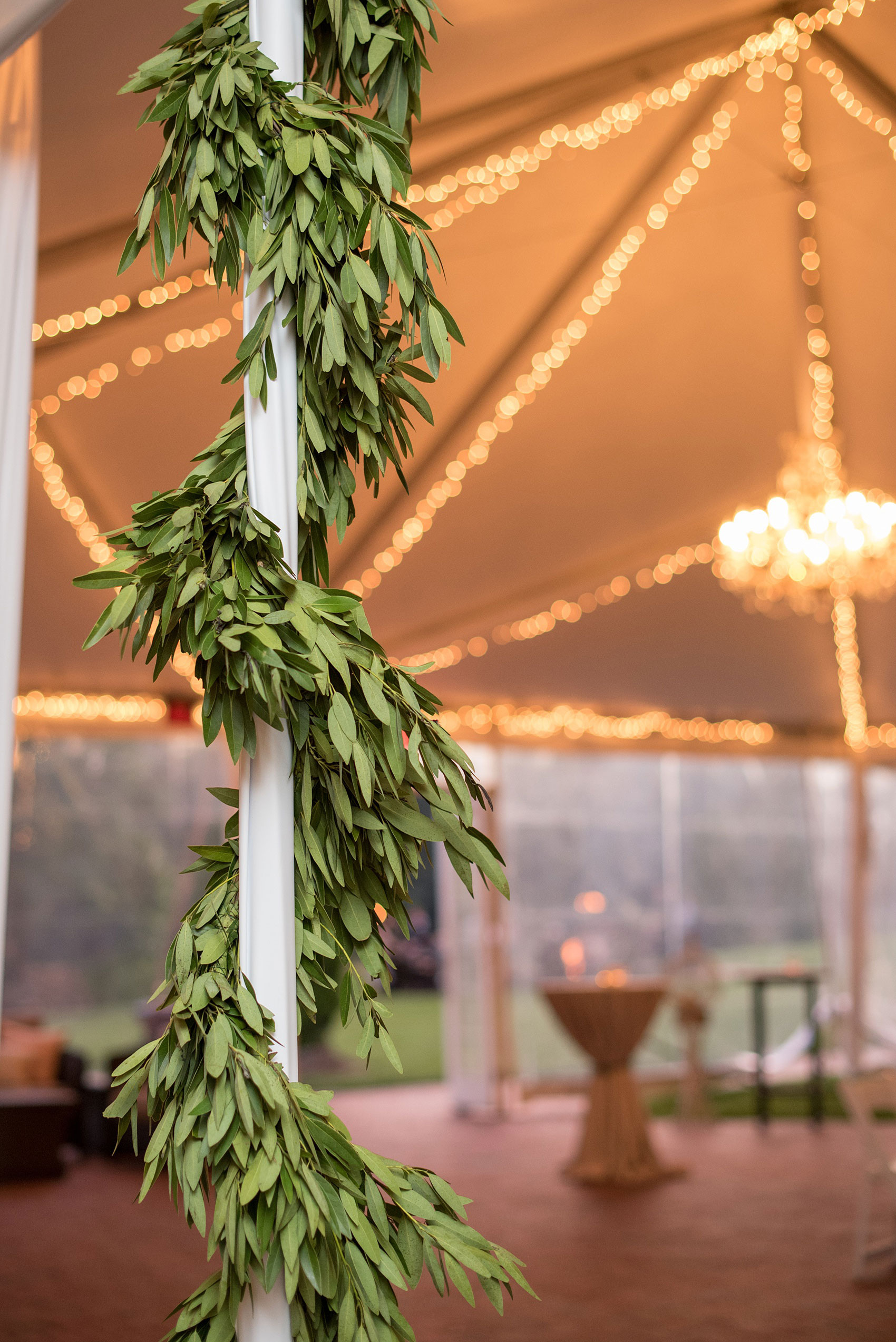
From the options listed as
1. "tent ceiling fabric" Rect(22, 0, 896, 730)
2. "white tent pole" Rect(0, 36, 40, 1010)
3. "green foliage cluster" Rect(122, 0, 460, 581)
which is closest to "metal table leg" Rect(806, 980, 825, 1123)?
"tent ceiling fabric" Rect(22, 0, 896, 730)

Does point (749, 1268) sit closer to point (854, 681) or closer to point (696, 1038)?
point (696, 1038)

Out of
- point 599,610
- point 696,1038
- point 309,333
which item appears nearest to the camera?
point 309,333

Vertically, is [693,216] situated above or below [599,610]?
above

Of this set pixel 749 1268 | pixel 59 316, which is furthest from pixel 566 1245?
pixel 59 316

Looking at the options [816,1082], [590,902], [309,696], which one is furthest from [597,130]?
[590,902]

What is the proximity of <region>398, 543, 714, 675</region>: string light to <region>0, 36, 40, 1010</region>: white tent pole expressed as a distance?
4.46m

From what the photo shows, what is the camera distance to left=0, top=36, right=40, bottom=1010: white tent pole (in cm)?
214

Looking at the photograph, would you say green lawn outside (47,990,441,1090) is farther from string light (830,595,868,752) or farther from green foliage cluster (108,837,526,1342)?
green foliage cluster (108,837,526,1342)

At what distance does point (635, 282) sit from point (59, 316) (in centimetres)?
206

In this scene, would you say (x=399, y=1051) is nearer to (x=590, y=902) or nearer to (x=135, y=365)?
(x=590, y=902)

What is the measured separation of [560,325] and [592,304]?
14 centimetres

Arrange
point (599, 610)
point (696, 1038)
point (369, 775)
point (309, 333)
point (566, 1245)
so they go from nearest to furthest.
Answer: point (369, 775)
point (309, 333)
point (566, 1245)
point (599, 610)
point (696, 1038)

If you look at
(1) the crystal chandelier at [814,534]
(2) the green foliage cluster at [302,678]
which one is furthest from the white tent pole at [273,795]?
(1) the crystal chandelier at [814,534]

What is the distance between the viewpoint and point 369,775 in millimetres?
1440
